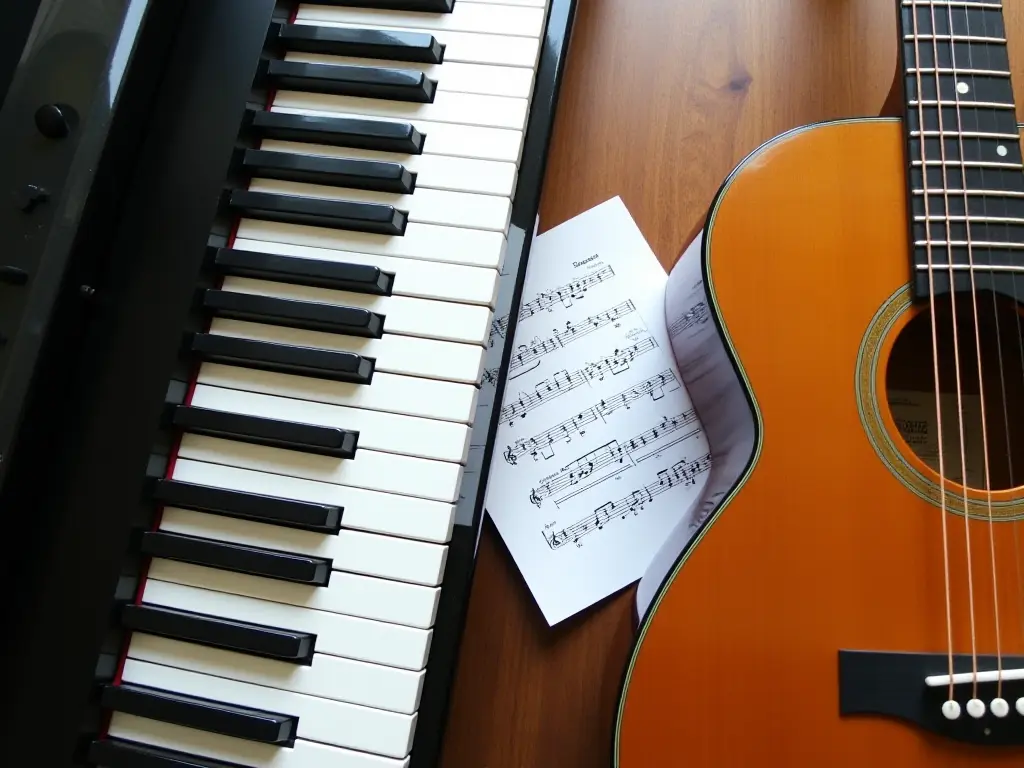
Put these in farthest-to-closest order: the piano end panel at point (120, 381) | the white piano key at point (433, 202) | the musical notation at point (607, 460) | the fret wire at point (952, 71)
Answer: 1. the musical notation at point (607, 460)
2. the fret wire at point (952, 71)
3. the white piano key at point (433, 202)
4. the piano end panel at point (120, 381)

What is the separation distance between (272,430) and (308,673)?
219 millimetres

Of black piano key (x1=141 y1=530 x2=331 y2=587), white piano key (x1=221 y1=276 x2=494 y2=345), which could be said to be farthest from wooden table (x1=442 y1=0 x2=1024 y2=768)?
black piano key (x1=141 y1=530 x2=331 y2=587)

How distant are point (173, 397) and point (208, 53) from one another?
35cm

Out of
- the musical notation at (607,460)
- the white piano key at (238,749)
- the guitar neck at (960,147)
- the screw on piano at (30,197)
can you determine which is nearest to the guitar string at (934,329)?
the guitar neck at (960,147)

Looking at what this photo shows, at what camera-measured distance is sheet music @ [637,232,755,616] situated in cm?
79

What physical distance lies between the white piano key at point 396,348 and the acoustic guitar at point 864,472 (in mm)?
294

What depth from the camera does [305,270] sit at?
0.70m

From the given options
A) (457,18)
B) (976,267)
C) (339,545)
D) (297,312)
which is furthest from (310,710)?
(976,267)

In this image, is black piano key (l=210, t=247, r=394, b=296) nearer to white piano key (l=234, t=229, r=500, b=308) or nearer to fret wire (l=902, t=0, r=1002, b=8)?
white piano key (l=234, t=229, r=500, b=308)

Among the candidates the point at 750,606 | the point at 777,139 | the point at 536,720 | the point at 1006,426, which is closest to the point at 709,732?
the point at 750,606

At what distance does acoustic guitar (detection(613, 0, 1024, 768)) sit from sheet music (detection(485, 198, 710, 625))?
0.64ft

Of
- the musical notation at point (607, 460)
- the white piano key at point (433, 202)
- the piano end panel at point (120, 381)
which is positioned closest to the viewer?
the piano end panel at point (120, 381)

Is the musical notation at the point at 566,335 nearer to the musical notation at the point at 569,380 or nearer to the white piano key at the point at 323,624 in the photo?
the musical notation at the point at 569,380

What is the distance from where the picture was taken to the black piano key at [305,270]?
0.69 m
